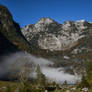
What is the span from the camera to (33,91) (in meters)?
89.5

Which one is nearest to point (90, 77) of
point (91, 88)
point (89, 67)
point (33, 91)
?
point (91, 88)

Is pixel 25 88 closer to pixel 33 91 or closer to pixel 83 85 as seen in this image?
pixel 33 91

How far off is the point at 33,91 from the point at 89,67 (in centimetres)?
4756

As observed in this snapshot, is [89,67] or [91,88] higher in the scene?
[89,67]

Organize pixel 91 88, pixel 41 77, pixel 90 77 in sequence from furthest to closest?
pixel 41 77, pixel 90 77, pixel 91 88

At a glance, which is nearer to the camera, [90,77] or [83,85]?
[90,77]

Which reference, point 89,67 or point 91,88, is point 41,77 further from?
point 91,88

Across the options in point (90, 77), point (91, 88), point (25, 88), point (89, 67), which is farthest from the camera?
point (89, 67)

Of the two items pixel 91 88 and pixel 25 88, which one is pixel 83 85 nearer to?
pixel 91 88

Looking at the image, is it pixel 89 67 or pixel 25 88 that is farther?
pixel 89 67

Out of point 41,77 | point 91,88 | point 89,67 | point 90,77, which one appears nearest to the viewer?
point 91,88

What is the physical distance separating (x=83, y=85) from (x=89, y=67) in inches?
543

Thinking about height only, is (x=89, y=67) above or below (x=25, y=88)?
above

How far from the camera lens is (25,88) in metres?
86.9
